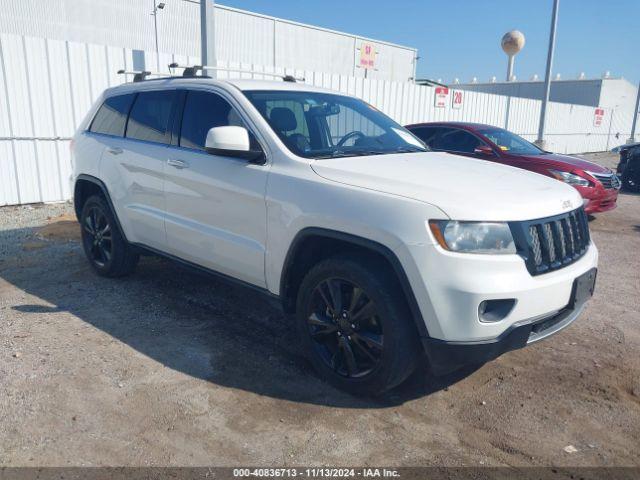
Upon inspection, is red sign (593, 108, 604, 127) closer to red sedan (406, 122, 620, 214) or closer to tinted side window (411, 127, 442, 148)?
red sedan (406, 122, 620, 214)

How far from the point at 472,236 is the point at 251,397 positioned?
1.67 m

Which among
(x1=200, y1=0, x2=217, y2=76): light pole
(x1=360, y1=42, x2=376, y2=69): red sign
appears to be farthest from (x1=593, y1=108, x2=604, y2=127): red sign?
(x1=200, y1=0, x2=217, y2=76): light pole

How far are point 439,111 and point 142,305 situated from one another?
13.8 metres

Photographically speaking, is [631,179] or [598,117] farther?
[598,117]

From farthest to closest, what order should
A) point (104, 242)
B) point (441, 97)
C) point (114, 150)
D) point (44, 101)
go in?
point (441, 97)
point (44, 101)
point (104, 242)
point (114, 150)

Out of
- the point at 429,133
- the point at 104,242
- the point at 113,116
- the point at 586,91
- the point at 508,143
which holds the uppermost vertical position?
the point at 586,91

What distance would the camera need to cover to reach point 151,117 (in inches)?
184

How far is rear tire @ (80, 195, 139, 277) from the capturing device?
514 cm

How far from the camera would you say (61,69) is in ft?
29.3

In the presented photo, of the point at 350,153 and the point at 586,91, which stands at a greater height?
the point at 586,91

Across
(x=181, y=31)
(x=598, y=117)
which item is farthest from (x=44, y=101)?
(x=598, y=117)

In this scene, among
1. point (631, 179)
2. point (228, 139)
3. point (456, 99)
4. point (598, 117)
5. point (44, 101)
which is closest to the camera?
point (228, 139)

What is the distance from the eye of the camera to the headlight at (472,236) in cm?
278

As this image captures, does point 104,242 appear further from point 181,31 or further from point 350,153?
point 181,31
